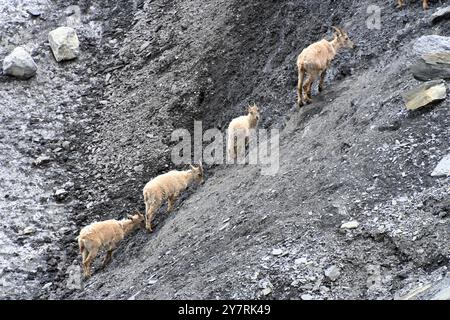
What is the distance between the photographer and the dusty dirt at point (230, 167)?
928 cm

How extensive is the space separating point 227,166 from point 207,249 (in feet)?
10.1

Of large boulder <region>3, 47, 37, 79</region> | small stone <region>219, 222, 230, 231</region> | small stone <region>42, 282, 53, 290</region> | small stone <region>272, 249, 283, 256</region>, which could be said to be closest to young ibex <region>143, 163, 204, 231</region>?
small stone <region>42, 282, 53, 290</region>

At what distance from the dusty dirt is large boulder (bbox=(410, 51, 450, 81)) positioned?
0.37 m

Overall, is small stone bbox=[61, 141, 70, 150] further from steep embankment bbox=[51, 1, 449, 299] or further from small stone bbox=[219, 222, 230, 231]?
small stone bbox=[219, 222, 230, 231]

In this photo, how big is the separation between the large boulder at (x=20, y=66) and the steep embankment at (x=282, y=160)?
180cm

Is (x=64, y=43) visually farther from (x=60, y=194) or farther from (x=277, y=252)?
(x=277, y=252)

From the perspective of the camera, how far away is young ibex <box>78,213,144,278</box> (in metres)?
12.4

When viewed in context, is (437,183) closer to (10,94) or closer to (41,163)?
(41,163)

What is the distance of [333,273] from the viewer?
8.95m

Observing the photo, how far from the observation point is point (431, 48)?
11.4 meters

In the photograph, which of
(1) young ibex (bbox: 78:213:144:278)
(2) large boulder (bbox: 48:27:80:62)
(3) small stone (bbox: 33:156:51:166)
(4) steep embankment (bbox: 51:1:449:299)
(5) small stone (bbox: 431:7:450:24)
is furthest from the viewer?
(2) large boulder (bbox: 48:27:80:62)

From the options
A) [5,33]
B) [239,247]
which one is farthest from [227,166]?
[5,33]

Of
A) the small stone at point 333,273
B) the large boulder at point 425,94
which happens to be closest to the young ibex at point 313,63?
the large boulder at point 425,94

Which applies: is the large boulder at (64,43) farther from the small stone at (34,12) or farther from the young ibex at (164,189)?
the young ibex at (164,189)
